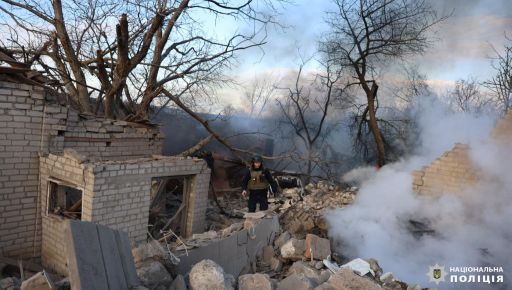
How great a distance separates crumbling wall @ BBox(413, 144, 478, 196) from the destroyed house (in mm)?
5781

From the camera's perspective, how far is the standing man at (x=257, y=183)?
9227 mm

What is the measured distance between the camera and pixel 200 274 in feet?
14.2

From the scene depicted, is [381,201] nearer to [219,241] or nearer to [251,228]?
[251,228]

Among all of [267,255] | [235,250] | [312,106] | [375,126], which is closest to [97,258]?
[235,250]

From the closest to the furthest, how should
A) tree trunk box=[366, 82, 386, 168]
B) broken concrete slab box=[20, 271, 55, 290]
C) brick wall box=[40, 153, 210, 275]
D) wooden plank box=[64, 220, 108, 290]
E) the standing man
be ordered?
1. wooden plank box=[64, 220, 108, 290]
2. broken concrete slab box=[20, 271, 55, 290]
3. brick wall box=[40, 153, 210, 275]
4. the standing man
5. tree trunk box=[366, 82, 386, 168]

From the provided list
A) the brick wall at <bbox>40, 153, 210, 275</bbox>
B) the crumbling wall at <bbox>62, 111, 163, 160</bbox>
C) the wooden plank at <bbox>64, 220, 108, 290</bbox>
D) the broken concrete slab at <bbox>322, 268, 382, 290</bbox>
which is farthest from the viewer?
the crumbling wall at <bbox>62, 111, 163, 160</bbox>

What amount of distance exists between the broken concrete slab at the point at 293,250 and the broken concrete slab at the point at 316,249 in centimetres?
10

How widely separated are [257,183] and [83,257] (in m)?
5.84

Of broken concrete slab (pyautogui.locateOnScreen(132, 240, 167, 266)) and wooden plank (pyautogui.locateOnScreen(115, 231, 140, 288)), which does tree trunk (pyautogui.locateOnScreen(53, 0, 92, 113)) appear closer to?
broken concrete slab (pyautogui.locateOnScreen(132, 240, 167, 266))

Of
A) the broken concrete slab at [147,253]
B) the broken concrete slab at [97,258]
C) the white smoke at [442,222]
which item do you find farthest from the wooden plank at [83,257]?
the white smoke at [442,222]

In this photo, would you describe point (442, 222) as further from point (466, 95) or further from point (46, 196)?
point (466, 95)

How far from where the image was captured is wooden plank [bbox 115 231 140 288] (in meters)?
4.04

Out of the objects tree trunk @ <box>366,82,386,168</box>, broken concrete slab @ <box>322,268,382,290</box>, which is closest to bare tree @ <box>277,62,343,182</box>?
tree trunk @ <box>366,82,386,168</box>

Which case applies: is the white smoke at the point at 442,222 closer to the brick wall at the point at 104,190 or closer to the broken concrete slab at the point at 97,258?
the brick wall at the point at 104,190
